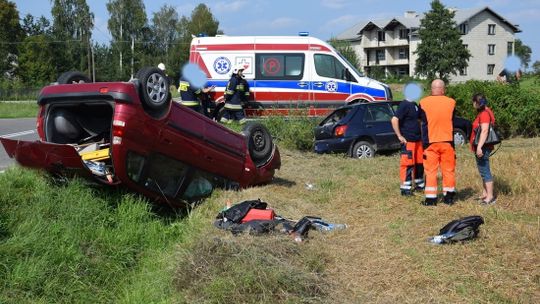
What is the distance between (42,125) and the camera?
7078 mm

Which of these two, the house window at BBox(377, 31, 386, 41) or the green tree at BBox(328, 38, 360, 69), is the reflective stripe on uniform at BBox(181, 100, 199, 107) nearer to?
the green tree at BBox(328, 38, 360, 69)

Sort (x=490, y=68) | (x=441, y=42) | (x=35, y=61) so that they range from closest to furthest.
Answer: (x=35, y=61) < (x=441, y=42) < (x=490, y=68)

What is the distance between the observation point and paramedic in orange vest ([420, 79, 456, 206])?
696 cm

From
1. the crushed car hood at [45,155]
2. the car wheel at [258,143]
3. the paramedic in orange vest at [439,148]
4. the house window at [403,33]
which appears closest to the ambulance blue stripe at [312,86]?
the car wheel at [258,143]

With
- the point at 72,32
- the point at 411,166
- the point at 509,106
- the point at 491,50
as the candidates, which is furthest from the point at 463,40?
the point at 411,166

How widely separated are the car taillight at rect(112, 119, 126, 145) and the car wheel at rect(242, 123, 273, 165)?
8.72 feet

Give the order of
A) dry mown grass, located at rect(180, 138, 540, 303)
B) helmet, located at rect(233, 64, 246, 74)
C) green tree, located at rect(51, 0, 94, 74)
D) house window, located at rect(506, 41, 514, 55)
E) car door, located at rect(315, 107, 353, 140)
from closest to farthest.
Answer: dry mown grass, located at rect(180, 138, 540, 303) → car door, located at rect(315, 107, 353, 140) → helmet, located at rect(233, 64, 246, 74) → green tree, located at rect(51, 0, 94, 74) → house window, located at rect(506, 41, 514, 55)

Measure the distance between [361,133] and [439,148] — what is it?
556 centimetres

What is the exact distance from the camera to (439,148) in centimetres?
704

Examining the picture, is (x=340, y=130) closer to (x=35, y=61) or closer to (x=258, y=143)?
(x=258, y=143)

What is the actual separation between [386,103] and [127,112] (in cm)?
789

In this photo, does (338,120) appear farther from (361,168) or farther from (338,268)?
(338,268)

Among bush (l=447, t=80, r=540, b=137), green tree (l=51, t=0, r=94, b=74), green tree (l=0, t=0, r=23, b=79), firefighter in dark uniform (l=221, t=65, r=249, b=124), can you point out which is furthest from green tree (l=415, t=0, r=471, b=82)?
firefighter in dark uniform (l=221, t=65, r=249, b=124)

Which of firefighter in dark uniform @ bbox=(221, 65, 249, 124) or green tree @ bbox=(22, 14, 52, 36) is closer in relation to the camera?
firefighter in dark uniform @ bbox=(221, 65, 249, 124)
